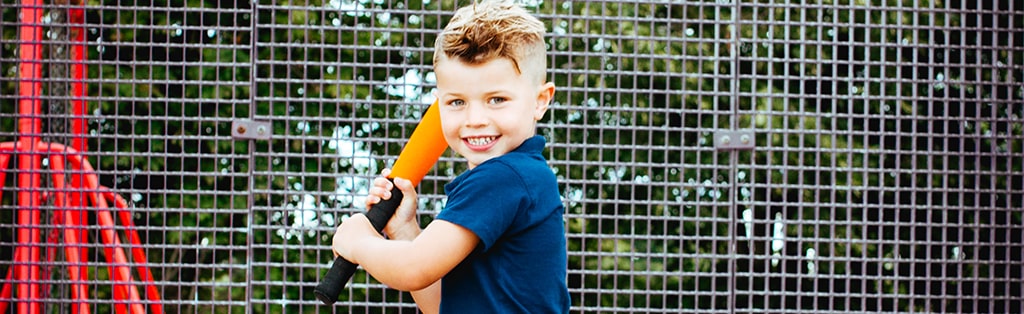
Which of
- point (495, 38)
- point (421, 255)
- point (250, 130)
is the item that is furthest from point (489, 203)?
point (250, 130)

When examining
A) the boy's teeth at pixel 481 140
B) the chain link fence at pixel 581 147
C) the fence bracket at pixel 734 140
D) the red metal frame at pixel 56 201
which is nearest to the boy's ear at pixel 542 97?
the boy's teeth at pixel 481 140

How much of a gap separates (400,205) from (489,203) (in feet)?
0.96

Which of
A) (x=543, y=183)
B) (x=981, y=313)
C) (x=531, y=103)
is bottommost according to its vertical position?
(x=981, y=313)

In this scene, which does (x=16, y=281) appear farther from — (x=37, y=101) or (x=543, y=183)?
(x=543, y=183)

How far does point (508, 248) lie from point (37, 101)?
6.84ft

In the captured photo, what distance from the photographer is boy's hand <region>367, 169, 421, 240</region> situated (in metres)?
1.86

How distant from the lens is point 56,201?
10.3 ft

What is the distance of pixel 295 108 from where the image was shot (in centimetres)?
411

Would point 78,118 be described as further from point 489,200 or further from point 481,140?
point 489,200

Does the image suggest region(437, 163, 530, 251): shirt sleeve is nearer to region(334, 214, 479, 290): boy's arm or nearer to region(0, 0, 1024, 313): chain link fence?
region(334, 214, 479, 290): boy's arm

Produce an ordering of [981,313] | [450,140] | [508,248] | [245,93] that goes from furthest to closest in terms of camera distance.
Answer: [245,93]
[981,313]
[450,140]
[508,248]

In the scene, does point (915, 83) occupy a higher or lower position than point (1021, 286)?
higher

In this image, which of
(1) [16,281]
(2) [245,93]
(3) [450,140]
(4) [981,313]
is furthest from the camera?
(2) [245,93]

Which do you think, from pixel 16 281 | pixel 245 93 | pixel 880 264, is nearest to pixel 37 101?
pixel 16 281
